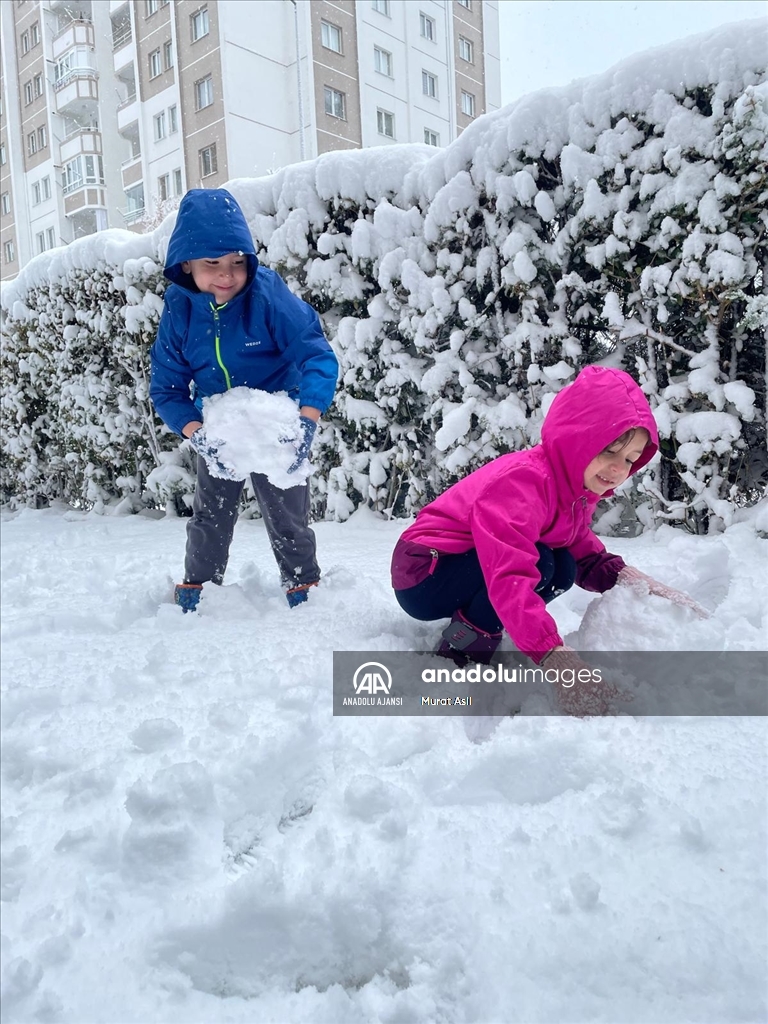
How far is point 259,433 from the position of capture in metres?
2.55

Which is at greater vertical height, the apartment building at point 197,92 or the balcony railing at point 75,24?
the balcony railing at point 75,24

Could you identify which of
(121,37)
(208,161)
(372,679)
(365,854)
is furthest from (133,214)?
(365,854)

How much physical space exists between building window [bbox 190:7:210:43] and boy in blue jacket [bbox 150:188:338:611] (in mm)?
22155

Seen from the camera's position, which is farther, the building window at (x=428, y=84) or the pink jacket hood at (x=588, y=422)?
the building window at (x=428, y=84)

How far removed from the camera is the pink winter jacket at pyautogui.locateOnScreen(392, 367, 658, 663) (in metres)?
1.71

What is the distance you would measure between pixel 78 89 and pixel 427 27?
40.6 feet

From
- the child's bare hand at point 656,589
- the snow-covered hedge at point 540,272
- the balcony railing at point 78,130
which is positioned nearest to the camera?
the child's bare hand at point 656,589

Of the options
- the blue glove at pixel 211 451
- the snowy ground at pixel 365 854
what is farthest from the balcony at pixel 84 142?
the snowy ground at pixel 365 854

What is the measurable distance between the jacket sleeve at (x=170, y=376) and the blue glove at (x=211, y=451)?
11 cm

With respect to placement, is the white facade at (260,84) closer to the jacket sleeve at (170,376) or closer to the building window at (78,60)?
the building window at (78,60)

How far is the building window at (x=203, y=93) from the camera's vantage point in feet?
66.5

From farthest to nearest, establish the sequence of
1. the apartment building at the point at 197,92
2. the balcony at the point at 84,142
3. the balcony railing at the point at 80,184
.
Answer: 1. the balcony railing at the point at 80,184
2. the balcony at the point at 84,142
3. the apartment building at the point at 197,92

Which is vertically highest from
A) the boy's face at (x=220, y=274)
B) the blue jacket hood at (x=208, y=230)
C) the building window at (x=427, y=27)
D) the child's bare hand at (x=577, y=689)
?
the building window at (x=427, y=27)

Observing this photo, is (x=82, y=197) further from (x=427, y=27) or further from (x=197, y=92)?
(x=427, y=27)
